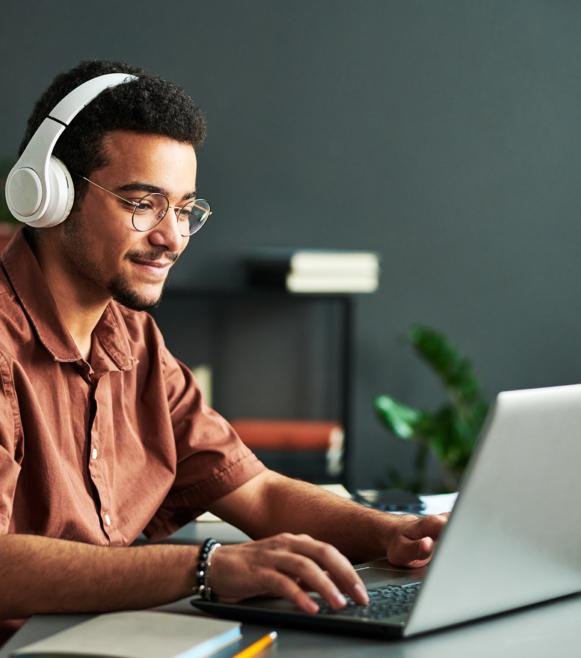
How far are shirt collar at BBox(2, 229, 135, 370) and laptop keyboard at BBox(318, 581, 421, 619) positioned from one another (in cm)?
56

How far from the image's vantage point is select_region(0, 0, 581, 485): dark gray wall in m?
3.40

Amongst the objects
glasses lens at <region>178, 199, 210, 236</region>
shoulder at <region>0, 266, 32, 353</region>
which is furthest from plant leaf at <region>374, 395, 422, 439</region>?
shoulder at <region>0, 266, 32, 353</region>

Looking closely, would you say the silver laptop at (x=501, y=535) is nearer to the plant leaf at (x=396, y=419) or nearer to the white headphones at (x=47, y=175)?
the white headphones at (x=47, y=175)

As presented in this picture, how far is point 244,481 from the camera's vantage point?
52.2 inches

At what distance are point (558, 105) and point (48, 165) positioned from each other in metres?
2.88

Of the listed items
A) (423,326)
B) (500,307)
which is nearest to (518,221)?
(500,307)

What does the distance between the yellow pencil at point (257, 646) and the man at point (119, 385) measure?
0.24 m

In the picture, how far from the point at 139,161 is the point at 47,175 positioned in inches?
5.7

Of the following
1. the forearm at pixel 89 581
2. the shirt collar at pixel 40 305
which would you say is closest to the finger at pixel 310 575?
the forearm at pixel 89 581

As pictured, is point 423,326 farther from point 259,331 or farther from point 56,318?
point 56,318

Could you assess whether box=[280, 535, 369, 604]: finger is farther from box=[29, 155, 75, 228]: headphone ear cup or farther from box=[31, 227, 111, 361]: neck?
box=[29, 155, 75, 228]: headphone ear cup

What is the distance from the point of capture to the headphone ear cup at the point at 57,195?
3.89ft

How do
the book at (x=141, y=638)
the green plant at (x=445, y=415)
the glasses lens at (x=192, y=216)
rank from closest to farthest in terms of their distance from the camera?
the book at (x=141, y=638) → the glasses lens at (x=192, y=216) → the green plant at (x=445, y=415)

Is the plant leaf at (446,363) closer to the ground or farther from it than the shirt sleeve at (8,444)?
closer to the ground
